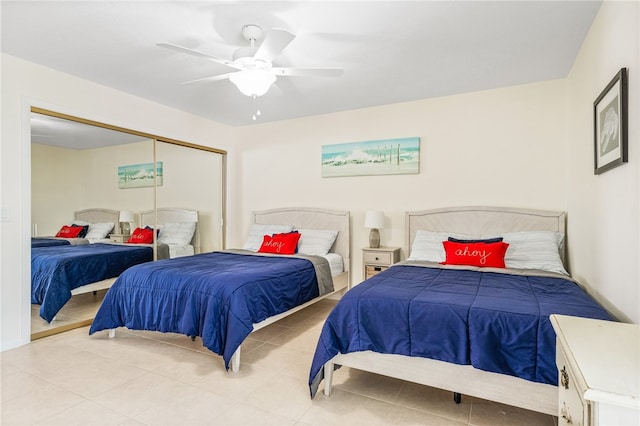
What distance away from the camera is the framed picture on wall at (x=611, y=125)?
185cm

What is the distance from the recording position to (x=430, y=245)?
3.63 meters

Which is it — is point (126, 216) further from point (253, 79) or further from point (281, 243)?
point (253, 79)

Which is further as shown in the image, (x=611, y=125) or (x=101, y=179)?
(x=101, y=179)

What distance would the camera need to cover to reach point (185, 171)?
4680 mm

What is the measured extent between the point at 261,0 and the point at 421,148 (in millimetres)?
2529

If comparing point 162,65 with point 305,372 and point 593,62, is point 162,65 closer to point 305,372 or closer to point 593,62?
point 305,372

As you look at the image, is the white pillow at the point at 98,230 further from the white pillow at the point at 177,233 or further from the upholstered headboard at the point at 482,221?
the upholstered headboard at the point at 482,221

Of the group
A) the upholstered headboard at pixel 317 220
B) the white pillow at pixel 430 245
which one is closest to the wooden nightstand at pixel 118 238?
the upholstered headboard at pixel 317 220

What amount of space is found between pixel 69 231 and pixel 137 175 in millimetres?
935

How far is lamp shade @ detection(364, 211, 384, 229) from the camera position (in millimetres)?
4020

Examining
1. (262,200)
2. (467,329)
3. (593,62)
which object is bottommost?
(467,329)

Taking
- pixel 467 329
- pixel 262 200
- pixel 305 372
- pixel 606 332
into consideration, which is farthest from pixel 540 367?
pixel 262 200

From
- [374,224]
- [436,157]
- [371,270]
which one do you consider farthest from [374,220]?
[436,157]

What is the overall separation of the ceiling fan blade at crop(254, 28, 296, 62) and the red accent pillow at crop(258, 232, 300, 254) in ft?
7.47
